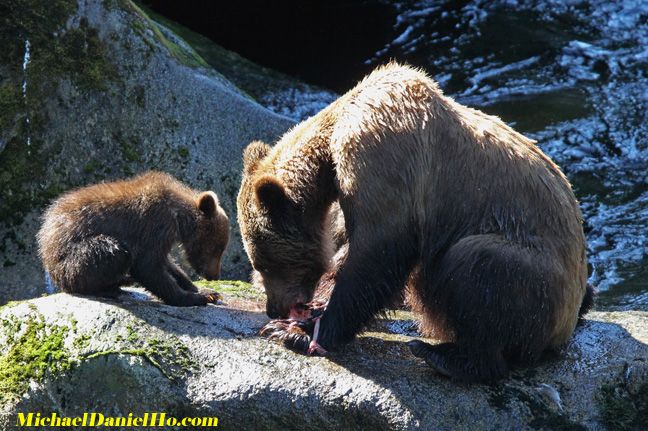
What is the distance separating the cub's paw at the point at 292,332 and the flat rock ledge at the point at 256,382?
0.09 m

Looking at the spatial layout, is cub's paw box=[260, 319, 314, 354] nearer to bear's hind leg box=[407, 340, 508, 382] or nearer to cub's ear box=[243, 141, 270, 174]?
bear's hind leg box=[407, 340, 508, 382]

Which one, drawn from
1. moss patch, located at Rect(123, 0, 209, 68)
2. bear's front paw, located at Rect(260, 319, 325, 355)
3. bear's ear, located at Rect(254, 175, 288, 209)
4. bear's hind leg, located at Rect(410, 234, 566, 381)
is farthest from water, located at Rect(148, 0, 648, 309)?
bear's ear, located at Rect(254, 175, 288, 209)

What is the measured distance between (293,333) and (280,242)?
2.66 ft

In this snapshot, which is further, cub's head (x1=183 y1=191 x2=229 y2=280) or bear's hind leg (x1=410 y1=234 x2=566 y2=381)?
cub's head (x1=183 y1=191 x2=229 y2=280)

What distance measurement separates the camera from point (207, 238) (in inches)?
357

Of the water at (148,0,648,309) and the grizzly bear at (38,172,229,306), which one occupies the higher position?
the water at (148,0,648,309)

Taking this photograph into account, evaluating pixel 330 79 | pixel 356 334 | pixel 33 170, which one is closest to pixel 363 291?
pixel 356 334

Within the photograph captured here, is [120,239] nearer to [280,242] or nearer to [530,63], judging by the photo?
[280,242]

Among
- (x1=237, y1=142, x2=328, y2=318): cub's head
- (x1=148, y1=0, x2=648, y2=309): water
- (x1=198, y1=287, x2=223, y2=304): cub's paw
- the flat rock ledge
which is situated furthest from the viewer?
(x1=148, y1=0, x2=648, y2=309): water

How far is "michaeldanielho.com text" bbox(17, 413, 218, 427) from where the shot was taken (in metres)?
6.61

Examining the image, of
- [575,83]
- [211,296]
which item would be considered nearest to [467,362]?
[211,296]

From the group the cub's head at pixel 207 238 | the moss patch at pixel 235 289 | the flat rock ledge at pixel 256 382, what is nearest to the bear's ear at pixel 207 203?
the cub's head at pixel 207 238

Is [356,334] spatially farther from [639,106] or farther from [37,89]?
[639,106]

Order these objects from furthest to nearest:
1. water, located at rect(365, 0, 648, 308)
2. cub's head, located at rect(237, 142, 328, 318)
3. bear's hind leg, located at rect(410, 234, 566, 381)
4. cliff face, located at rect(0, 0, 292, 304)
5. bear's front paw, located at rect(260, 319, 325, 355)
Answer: water, located at rect(365, 0, 648, 308) → cliff face, located at rect(0, 0, 292, 304) → cub's head, located at rect(237, 142, 328, 318) → bear's front paw, located at rect(260, 319, 325, 355) → bear's hind leg, located at rect(410, 234, 566, 381)
